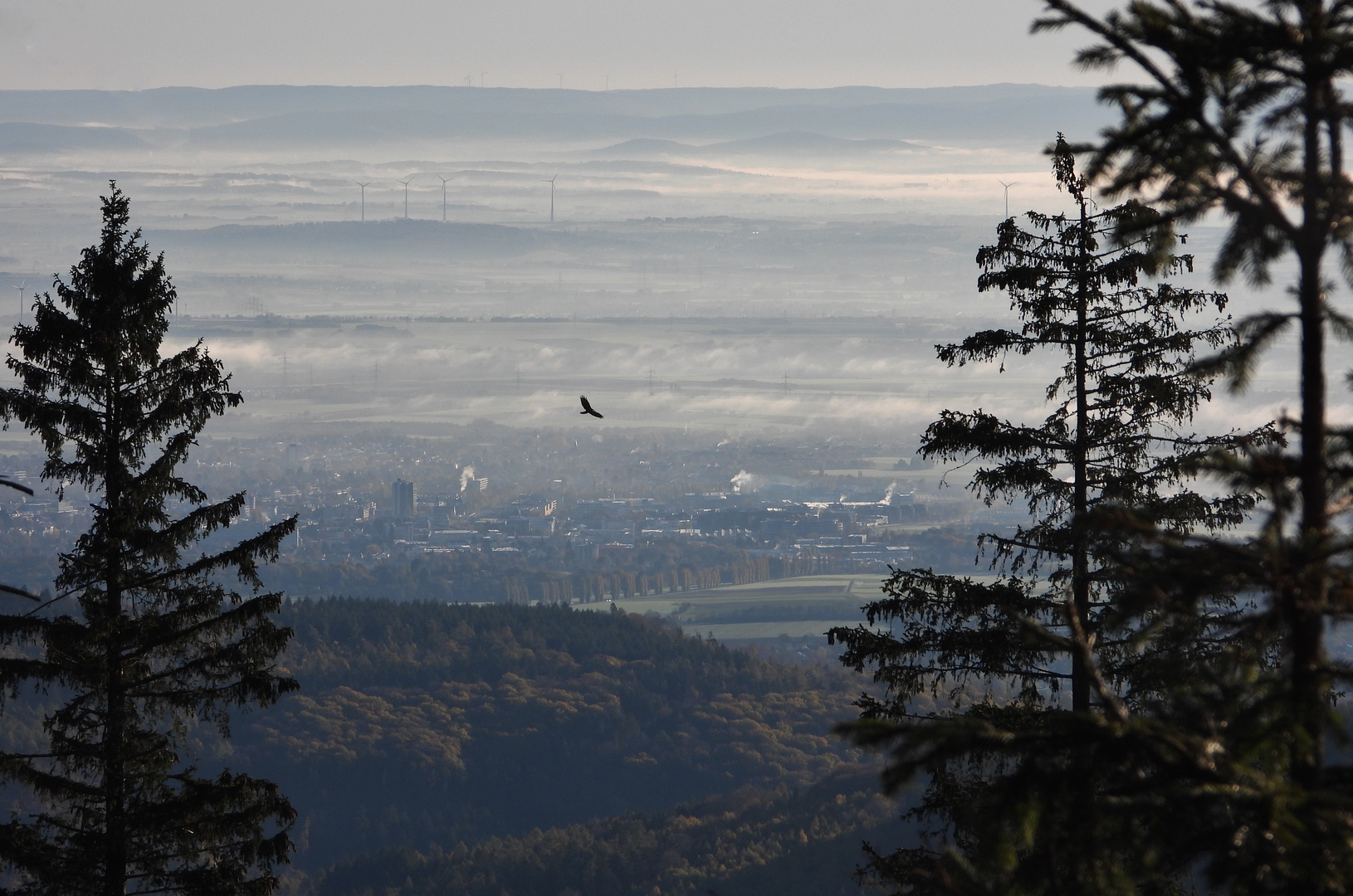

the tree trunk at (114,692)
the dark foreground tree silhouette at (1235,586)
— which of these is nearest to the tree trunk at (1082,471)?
the dark foreground tree silhouette at (1235,586)

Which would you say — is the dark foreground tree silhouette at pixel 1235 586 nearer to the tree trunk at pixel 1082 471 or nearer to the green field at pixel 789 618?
the tree trunk at pixel 1082 471

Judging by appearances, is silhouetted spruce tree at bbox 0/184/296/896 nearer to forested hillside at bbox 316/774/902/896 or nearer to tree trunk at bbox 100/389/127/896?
tree trunk at bbox 100/389/127/896

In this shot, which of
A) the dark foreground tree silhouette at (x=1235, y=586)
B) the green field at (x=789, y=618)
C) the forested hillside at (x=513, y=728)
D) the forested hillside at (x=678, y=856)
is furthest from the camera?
the green field at (x=789, y=618)

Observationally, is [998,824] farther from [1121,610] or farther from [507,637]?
[507,637]

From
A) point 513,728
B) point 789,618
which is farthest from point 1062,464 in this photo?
point 789,618

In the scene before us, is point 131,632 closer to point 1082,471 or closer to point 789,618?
point 1082,471

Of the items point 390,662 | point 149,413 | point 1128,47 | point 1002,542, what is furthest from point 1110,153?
point 390,662
